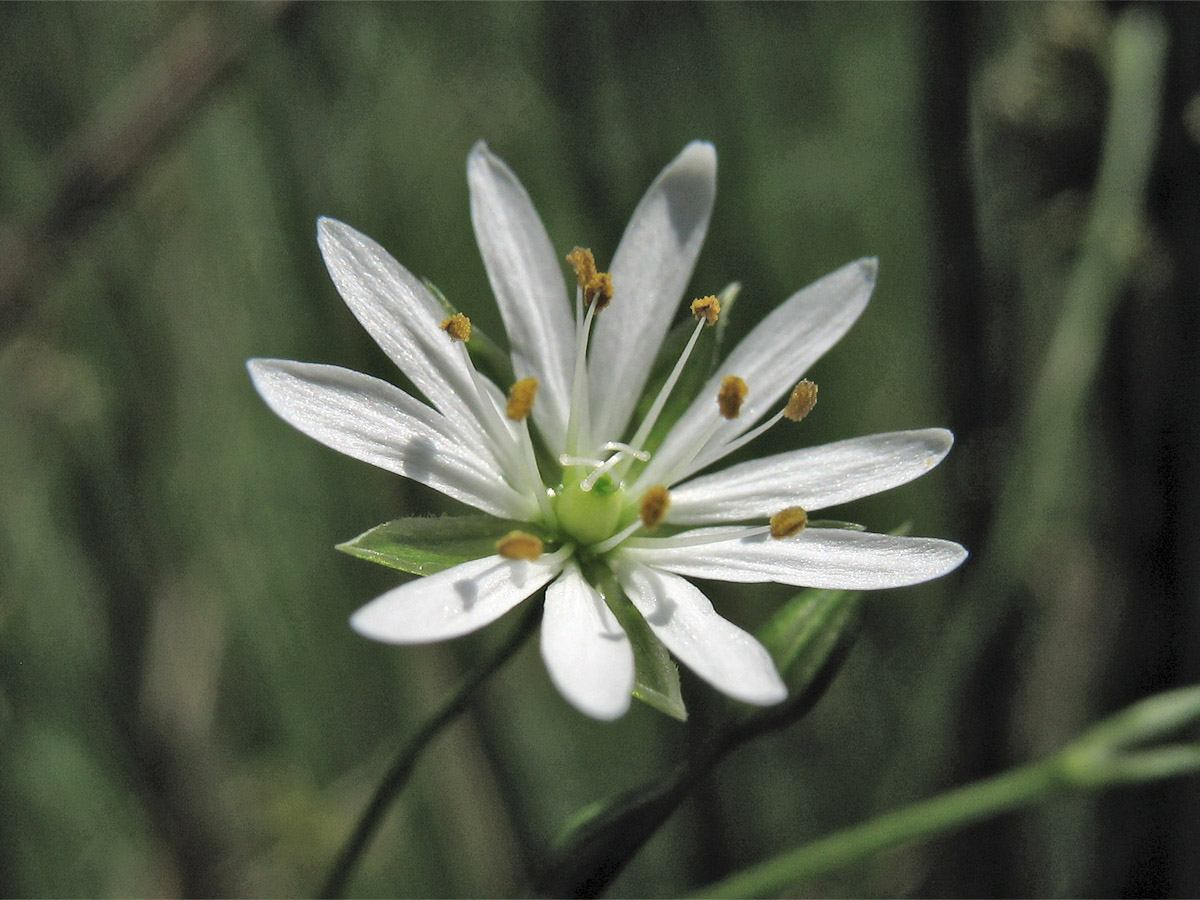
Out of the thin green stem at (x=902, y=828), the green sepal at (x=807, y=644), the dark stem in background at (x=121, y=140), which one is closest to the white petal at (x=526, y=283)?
the green sepal at (x=807, y=644)

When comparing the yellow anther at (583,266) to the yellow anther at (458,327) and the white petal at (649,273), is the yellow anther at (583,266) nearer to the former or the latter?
the white petal at (649,273)

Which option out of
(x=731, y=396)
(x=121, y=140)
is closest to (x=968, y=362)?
(x=731, y=396)

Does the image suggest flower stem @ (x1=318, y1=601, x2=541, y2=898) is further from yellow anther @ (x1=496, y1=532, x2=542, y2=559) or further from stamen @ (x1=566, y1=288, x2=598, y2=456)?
stamen @ (x1=566, y1=288, x2=598, y2=456)

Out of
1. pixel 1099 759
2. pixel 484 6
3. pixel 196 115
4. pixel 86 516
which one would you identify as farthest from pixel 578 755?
pixel 484 6

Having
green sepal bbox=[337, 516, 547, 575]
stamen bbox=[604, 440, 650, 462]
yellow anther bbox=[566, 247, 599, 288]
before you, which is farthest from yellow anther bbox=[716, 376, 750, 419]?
green sepal bbox=[337, 516, 547, 575]

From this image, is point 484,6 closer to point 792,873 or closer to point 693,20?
point 693,20

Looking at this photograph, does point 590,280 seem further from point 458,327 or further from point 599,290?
point 458,327
